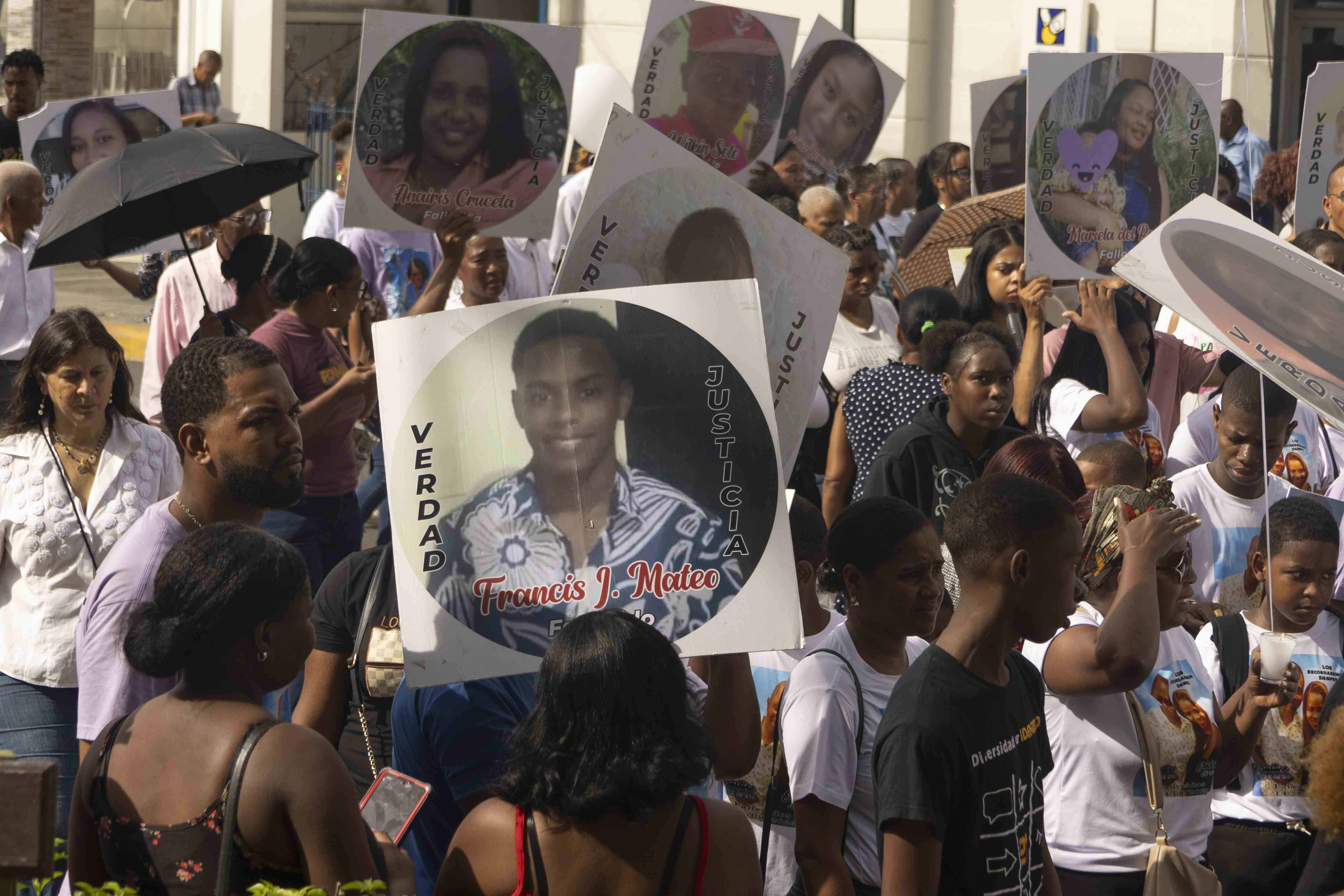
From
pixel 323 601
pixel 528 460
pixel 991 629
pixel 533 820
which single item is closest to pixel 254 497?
Answer: pixel 323 601

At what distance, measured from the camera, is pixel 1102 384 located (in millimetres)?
6344

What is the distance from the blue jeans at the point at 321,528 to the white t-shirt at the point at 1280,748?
113 inches

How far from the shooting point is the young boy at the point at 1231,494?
5.38m

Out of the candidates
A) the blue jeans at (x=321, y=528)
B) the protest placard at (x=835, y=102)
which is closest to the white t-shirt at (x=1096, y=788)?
the blue jeans at (x=321, y=528)

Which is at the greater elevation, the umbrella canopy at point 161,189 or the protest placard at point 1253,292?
the umbrella canopy at point 161,189

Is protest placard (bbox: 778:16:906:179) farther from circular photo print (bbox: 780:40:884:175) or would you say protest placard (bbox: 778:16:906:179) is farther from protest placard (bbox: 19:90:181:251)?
protest placard (bbox: 19:90:181:251)

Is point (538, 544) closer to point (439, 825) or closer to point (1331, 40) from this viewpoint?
point (439, 825)

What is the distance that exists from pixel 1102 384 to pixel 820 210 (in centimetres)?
224

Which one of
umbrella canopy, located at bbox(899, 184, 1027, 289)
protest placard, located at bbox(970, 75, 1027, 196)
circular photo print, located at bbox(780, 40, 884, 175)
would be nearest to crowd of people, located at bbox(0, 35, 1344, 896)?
umbrella canopy, located at bbox(899, 184, 1027, 289)

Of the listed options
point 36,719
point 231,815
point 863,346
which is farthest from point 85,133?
point 231,815

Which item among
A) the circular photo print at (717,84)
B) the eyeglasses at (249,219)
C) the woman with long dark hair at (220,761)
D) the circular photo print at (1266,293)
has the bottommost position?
the woman with long dark hair at (220,761)

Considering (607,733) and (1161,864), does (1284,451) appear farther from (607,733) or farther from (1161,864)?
(607,733)

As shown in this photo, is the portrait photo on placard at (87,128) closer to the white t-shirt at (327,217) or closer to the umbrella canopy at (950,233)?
the white t-shirt at (327,217)

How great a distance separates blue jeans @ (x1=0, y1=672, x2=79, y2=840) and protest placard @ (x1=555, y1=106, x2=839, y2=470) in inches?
67.3
